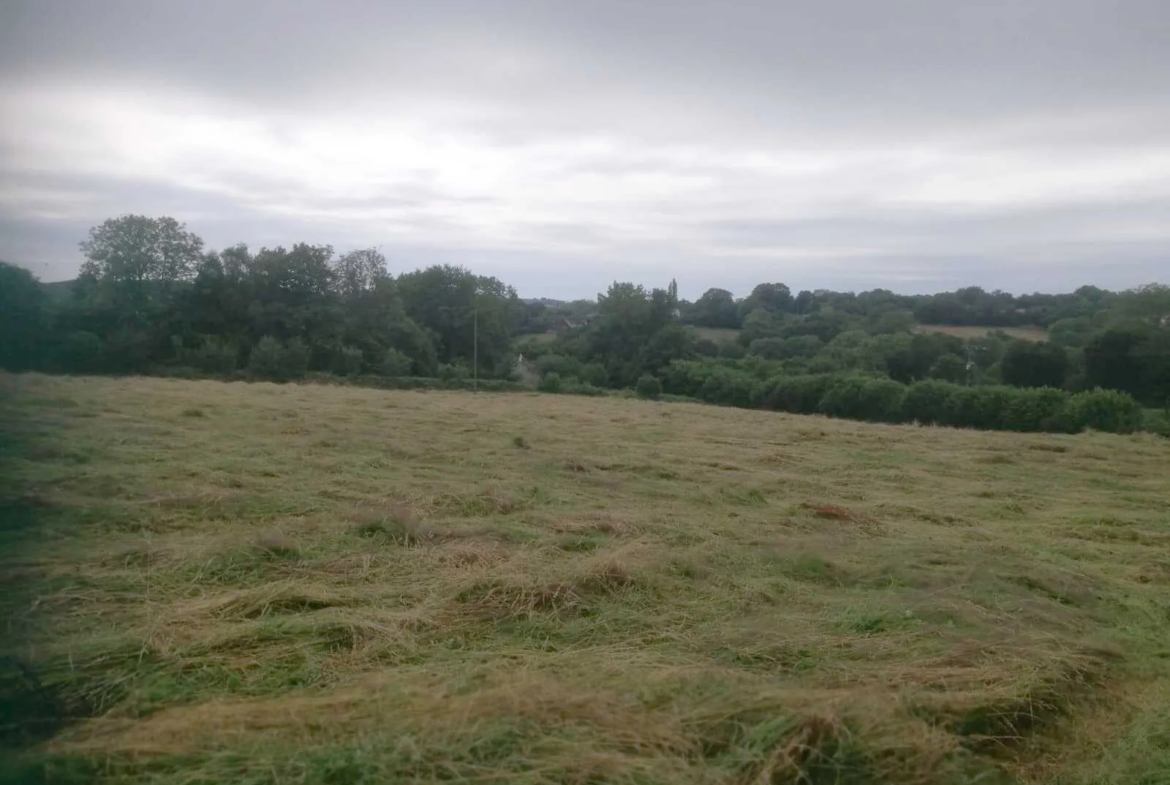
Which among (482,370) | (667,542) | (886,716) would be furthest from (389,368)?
(886,716)

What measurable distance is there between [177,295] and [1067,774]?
75.8ft

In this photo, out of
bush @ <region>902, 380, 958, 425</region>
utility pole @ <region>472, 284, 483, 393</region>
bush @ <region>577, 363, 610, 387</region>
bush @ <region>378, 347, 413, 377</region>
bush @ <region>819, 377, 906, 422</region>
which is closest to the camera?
bush @ <region>902, 380, 958, 425</region>

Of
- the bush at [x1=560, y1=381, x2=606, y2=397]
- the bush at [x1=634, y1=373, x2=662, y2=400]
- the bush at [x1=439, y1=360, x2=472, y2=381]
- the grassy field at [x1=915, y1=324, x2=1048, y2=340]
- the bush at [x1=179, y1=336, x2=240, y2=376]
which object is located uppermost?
the grassy field at [x1=915, y1=324, x2=1048, y2=340]

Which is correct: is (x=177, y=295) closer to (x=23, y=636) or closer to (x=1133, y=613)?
(x=23, y=636)

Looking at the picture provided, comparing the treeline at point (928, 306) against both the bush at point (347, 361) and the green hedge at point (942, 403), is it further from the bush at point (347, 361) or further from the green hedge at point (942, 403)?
the bush at point (347, 361)

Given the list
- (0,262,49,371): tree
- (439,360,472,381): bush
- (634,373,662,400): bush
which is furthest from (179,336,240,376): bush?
(0,262,49,371): tree

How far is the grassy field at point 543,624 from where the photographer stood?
2725mm

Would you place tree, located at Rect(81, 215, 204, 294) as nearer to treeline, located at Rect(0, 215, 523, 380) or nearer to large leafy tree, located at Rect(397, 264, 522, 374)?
treeline, located at Rect(0, 215, 523, 380)

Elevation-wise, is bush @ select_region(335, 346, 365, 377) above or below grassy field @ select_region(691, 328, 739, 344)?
below

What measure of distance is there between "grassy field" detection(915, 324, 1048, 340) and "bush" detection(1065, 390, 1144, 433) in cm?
876

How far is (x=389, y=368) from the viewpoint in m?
28.9

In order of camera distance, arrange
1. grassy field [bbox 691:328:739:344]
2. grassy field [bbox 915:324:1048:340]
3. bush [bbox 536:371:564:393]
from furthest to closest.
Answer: grassy field [bbox 691:328:739:344] → grassy field [bbox 915:324:1048:340] → bush [bbox 536:371:564:393]

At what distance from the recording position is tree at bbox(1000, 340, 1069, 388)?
24328 mm

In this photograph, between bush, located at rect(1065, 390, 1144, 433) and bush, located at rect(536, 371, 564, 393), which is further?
bush, located at rect(536, 371, 564, 393)
